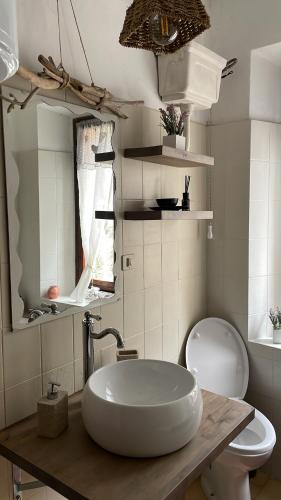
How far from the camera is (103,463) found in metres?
1.05

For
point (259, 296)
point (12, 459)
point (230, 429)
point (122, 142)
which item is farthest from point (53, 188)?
point (259, 296)

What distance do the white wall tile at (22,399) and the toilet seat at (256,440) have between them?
2.76ft

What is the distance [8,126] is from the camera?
1.20 m

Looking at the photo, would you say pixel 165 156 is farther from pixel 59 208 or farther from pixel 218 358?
pixel 218 358

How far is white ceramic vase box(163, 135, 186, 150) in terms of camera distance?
5.49 ft

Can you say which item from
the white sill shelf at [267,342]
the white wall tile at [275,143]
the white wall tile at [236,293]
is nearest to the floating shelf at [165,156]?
the white wall tile at [275,143]

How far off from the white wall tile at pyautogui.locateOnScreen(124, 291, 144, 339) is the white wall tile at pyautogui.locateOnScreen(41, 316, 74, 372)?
32 cm

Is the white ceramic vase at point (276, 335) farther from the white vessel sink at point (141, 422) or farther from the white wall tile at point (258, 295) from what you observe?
the white vessel sink at point (141, 422)

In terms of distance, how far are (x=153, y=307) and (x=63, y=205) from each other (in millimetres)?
714

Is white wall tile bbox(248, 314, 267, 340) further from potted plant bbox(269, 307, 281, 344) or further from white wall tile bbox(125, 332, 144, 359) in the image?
white wall tile bbox(125, 332, 144, 359)

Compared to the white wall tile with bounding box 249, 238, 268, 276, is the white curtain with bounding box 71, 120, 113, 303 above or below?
above

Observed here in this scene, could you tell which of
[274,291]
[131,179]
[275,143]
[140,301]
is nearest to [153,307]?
[140,301]

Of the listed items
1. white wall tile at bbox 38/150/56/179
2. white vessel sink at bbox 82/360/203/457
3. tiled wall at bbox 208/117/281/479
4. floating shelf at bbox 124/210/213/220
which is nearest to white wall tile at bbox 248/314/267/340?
tiled wall at bbox 208/117/281/479

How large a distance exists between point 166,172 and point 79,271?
0.70 meters
